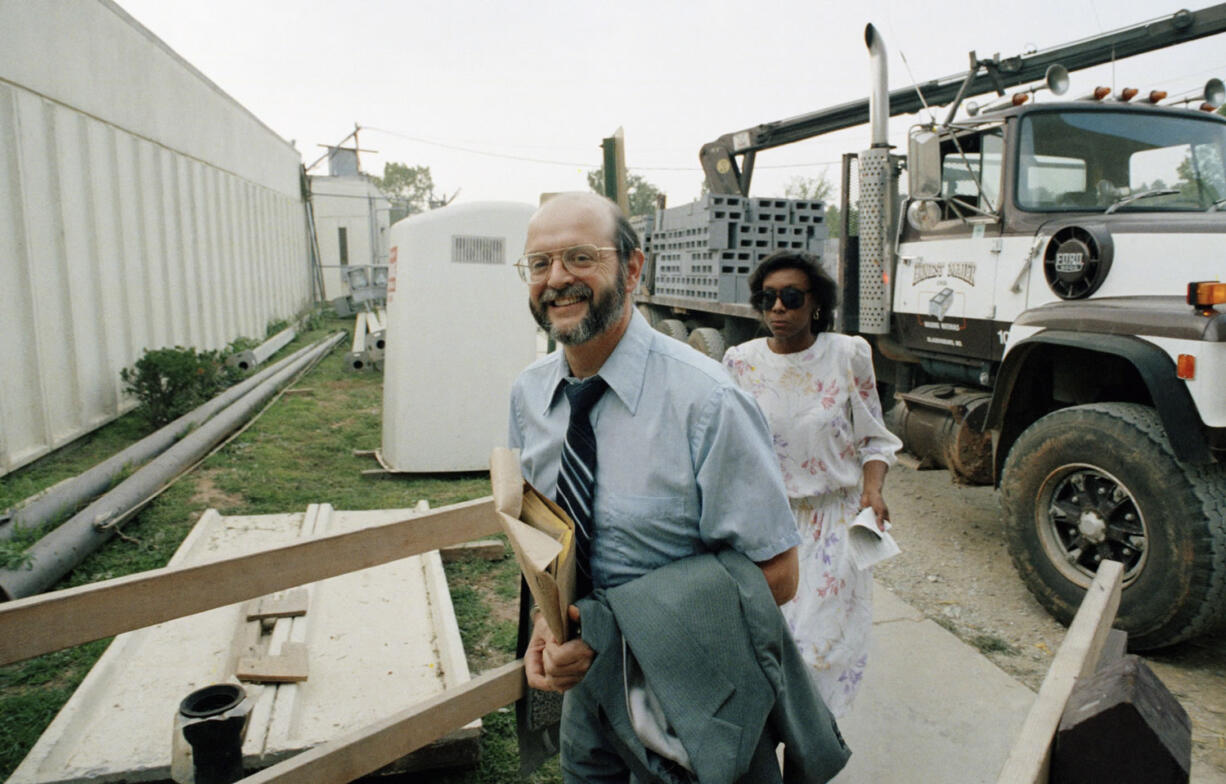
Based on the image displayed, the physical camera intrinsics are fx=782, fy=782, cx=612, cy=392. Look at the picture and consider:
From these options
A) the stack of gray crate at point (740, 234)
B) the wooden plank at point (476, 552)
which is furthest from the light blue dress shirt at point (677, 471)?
the stack of gray crate at point (740, 234)

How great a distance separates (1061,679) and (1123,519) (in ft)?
10.6

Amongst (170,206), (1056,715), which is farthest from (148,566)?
(170,206)

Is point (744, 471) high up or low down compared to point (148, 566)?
up

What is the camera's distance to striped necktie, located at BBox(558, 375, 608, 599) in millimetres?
1507

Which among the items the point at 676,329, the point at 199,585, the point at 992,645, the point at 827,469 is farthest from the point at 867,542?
the point at 676,329

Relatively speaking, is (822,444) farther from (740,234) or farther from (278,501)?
(740,234)

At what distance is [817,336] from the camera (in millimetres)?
2957

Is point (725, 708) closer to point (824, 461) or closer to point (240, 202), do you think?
point (824, 461)

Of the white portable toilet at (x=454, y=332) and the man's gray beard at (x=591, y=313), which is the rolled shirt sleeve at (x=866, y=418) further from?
the white portable toilet at (x=454, y=332)

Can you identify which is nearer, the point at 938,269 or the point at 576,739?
the point at 576,739

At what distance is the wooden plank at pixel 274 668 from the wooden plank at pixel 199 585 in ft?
3.57

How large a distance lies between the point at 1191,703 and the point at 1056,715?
3158 millimetres

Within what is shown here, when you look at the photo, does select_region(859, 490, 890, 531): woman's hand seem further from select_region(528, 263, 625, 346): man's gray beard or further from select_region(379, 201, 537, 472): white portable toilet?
select_region(379, 201, 537, 472): white portable toilet

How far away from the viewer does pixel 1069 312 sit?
4.12 meters
